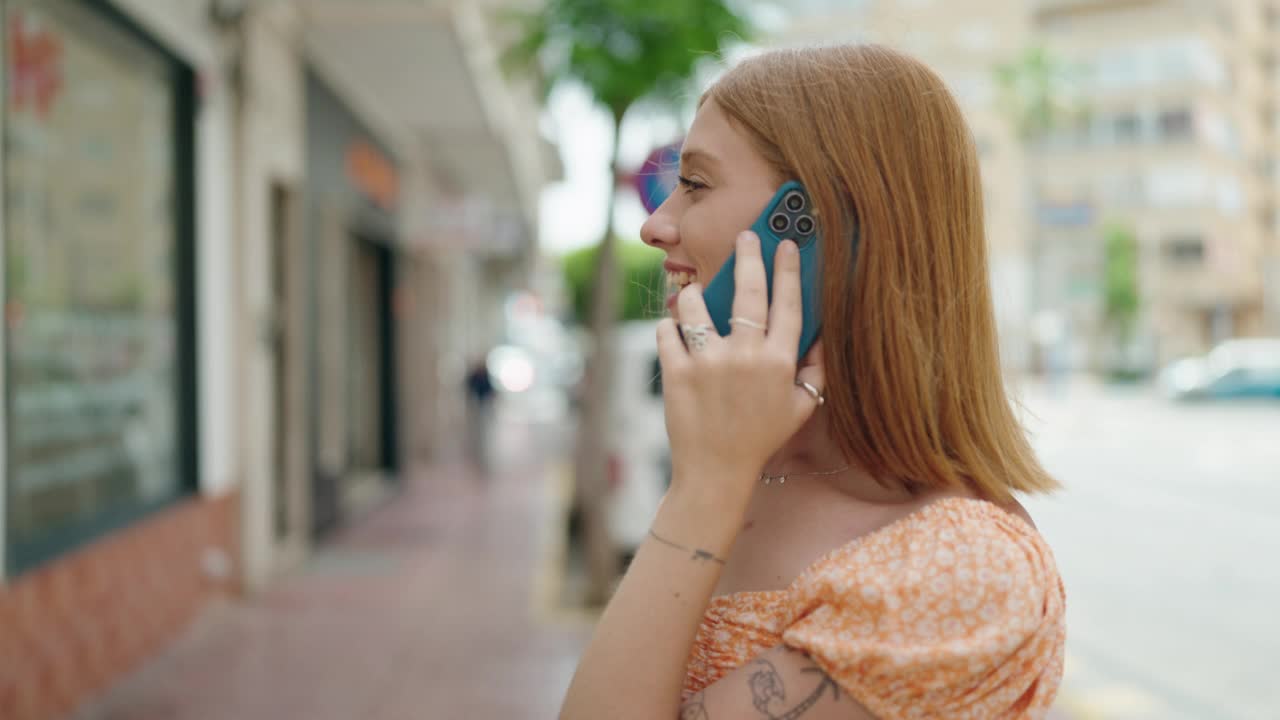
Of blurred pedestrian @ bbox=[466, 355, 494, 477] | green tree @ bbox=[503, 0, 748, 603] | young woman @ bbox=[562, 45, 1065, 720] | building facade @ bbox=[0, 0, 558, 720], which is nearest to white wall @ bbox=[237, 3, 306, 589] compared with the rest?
building facade @ bbox=[0, 0, 558, 720]

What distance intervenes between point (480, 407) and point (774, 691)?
1419cm

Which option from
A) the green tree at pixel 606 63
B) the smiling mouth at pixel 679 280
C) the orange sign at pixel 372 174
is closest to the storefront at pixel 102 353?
the green tree at pixel 606 63

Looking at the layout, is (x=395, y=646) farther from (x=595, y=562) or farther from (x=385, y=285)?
(x=385, y=285)

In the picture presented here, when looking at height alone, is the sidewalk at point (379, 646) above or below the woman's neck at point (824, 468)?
below

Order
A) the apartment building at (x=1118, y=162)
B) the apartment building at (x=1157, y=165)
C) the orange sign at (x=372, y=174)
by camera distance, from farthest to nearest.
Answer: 1. the apartment building at (x=1157, y=165)
2. the apartment building at (x=1118, y=162)
3. the orange sign at (x=372, y=174)

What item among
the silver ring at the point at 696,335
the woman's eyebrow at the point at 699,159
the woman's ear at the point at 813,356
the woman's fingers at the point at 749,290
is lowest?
the woman's ear at the point at 813,356

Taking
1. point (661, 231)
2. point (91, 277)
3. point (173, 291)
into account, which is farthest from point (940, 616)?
point (173, 291)

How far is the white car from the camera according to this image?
27.6ft

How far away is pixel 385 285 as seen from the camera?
14.4 meters

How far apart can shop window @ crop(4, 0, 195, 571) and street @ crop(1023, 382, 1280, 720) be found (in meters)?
4.23

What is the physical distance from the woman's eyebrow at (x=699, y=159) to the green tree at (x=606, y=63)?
19.6 feet

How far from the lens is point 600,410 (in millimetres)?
7883

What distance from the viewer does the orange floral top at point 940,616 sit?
106cm

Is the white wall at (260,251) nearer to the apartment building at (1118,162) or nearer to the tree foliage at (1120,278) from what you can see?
the apartment building at (1118,162)
